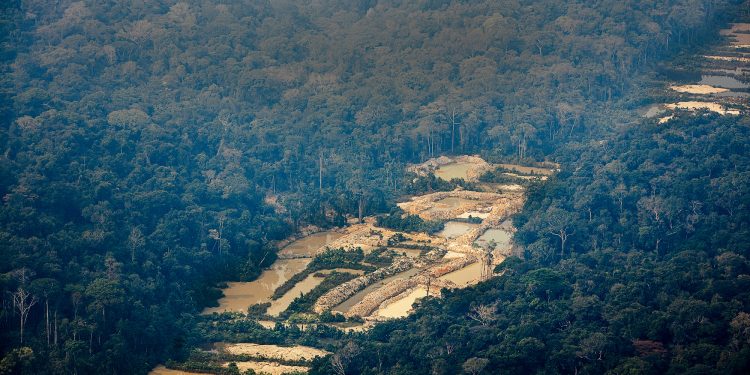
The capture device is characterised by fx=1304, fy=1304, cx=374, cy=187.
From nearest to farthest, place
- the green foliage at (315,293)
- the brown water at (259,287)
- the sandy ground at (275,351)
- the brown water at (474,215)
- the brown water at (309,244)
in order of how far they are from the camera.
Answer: the sandy ground at (275,351), the green foliage at (315,293), the brown water at (259,287), the brown water at (309,244), the brown water at (474,215)

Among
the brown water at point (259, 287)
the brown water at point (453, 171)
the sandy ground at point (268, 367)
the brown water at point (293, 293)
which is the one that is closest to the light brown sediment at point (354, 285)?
the brown water at point (293, 293)

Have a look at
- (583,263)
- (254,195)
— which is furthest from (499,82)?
(583,263)

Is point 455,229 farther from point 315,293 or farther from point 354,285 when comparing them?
point 315,293

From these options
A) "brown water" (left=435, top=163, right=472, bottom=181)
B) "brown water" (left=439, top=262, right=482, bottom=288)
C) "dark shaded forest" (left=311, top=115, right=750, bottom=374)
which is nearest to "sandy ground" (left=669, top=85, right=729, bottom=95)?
"dark shaded forest" (left=311, top=115, right=750, bottom=374)

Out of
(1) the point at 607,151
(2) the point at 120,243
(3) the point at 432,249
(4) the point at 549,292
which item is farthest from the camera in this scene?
(1) the point at 607,151

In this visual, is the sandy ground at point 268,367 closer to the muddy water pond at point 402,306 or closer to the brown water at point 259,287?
the brown water at point 259,287

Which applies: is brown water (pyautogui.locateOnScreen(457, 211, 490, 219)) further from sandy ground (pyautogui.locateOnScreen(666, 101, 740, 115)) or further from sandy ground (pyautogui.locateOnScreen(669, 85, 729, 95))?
sandy ground (pyautogui.locateOnScreen(669, 85, 729, 95))

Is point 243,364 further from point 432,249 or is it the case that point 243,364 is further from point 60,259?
point 432,249
